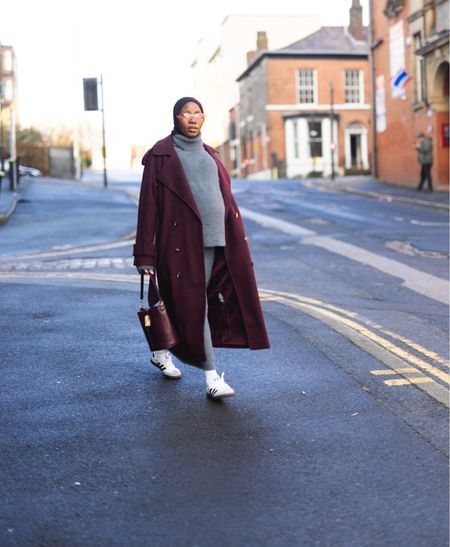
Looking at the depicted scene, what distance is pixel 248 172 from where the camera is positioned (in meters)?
65.1

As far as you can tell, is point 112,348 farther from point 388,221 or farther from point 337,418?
point 388,221

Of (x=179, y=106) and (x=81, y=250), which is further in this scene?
(x=81, y=250)

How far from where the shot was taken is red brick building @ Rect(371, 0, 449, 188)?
30.0m

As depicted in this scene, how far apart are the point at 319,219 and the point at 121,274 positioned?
8.87m

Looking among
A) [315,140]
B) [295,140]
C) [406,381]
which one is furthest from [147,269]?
[295,140]

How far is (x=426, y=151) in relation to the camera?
29031mm

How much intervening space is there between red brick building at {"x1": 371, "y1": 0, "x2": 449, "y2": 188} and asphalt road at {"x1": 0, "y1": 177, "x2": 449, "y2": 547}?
21.3 meters

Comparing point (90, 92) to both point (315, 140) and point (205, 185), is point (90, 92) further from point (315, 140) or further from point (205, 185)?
point (205, 185)

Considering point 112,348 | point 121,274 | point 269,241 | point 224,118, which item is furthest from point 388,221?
point 224,118

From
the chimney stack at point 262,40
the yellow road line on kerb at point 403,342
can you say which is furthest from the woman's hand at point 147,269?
the chimney stack at point 262,40

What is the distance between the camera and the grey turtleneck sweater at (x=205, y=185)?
17.1 feet

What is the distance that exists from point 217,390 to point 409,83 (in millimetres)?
29392

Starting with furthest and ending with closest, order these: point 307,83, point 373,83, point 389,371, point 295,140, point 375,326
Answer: point 307,83
point 295,140
point 373,83
point 375,326
point 389,371

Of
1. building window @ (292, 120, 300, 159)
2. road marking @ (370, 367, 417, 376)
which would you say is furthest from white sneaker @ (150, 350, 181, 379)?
building window @ (292, 120, 300, 159)
